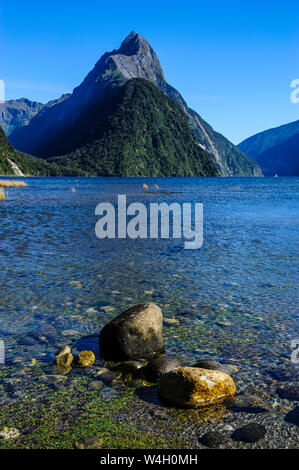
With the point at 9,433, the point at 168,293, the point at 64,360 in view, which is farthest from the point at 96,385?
the point at 168,293

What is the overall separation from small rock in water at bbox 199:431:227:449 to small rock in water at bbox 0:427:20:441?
2.79 m

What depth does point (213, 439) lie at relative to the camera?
18.5 ft

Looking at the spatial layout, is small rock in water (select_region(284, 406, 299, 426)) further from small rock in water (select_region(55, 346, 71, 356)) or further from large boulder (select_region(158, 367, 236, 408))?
small rock in water (select_region(55, 346, 71, 356))

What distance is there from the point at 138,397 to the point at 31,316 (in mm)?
4864

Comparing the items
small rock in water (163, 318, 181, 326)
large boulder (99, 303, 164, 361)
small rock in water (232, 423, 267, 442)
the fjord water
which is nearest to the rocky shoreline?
small rock in water (232, 423, 267, 442)

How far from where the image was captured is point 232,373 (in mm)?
7684

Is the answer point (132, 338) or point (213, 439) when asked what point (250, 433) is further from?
point (132, 338)

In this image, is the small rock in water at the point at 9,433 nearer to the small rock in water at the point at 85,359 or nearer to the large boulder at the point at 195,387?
the small rock in water at the point at 85,359

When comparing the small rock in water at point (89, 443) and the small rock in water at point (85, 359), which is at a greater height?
the small rock in water at point (85, 359)

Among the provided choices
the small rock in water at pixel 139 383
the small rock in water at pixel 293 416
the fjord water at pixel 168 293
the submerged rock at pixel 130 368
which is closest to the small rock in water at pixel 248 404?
the small rock in water at pixel 293 416

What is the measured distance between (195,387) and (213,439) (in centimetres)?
114

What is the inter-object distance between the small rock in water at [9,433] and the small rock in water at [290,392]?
15.1ft

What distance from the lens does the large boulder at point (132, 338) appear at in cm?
854

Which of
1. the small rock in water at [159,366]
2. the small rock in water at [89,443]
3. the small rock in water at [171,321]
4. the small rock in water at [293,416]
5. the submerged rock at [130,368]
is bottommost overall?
the small rock in water at [293,416]
